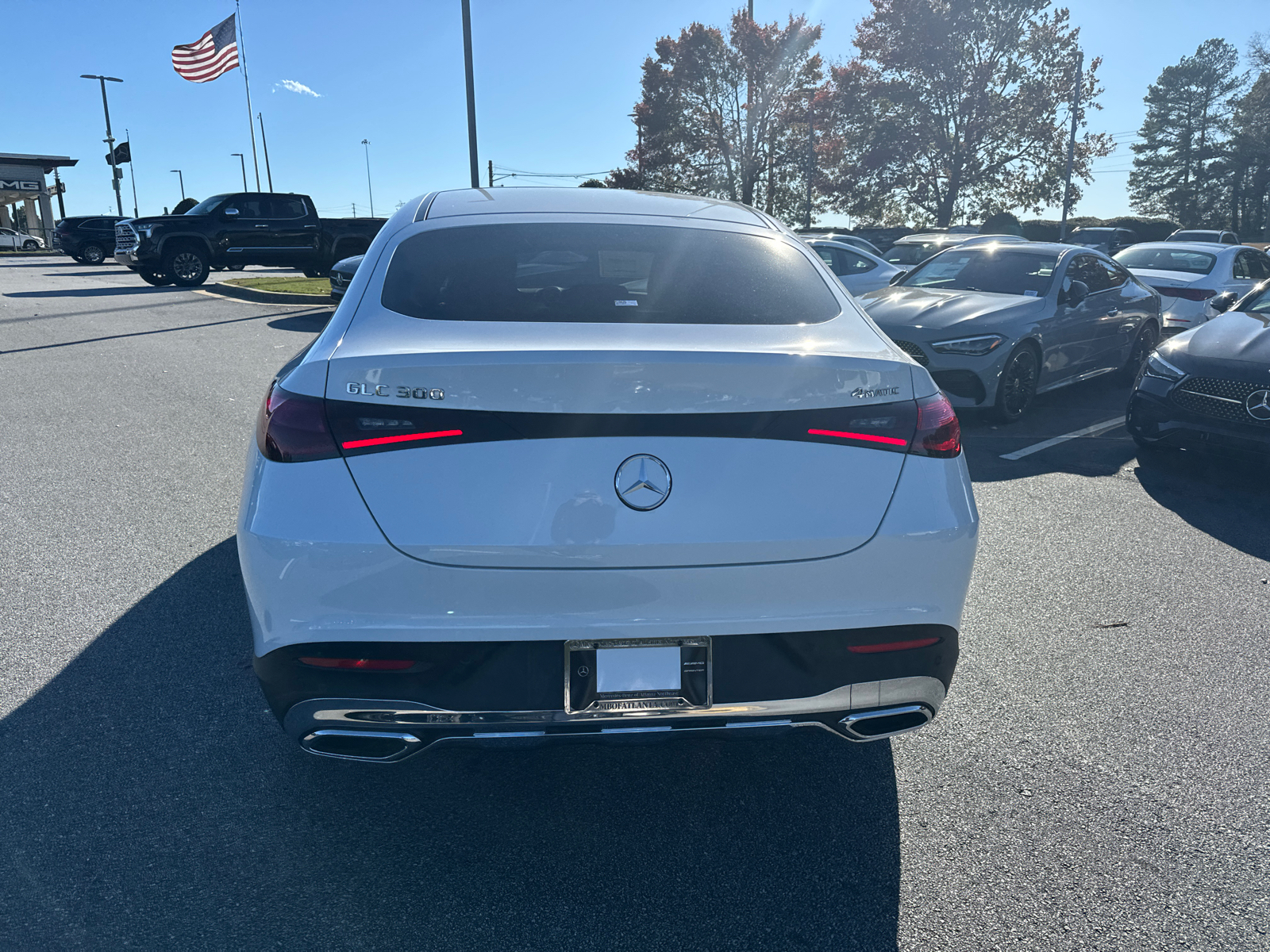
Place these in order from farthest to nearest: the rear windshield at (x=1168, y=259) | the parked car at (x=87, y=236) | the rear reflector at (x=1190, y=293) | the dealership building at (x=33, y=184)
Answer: the dealership building at (x=33, y=184) < the parked car at (x=87, y=236) < the rear windshield at (x=1168, y=259) < the rear reflector at (x=1190, y=293)

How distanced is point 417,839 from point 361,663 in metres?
0.65

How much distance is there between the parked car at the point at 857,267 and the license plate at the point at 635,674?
35.3ft

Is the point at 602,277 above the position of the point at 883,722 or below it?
above

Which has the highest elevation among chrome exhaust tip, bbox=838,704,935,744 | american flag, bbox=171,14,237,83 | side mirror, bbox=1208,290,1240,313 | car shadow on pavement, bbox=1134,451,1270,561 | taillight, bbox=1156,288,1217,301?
american flag, bbox=171,14,237,83

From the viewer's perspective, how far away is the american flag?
1086 inches

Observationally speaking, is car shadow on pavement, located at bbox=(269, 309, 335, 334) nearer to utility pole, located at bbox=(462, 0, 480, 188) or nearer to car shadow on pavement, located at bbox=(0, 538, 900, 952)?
utility pole, located at bbox=(462, 0, 480, 188)

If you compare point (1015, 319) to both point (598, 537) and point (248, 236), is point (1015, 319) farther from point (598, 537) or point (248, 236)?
point (248, 236)

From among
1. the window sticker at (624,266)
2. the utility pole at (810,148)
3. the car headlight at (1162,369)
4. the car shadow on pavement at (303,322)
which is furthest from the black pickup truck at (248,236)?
the utility pole at (810,148)

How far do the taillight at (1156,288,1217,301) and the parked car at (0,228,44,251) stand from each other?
60.3 meters

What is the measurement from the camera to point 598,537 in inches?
83.4

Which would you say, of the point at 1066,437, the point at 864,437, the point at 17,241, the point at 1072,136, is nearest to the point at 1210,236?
the point at 1072,136

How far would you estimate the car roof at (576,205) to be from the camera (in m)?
3.25

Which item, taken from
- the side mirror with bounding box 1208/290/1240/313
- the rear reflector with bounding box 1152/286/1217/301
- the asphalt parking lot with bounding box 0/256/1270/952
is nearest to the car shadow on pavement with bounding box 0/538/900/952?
the asphalt parking lot with bounding box 0/256/1270/952

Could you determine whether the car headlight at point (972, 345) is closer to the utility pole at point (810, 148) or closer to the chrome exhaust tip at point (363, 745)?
the chrome exhaust tip at point (363, 745)
